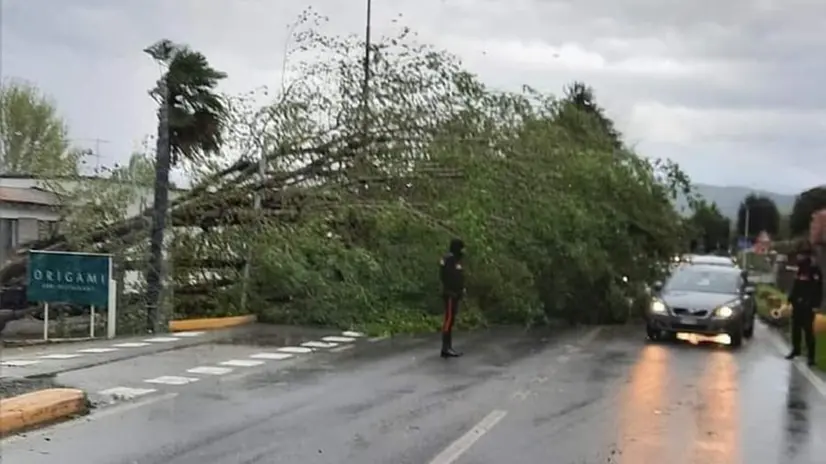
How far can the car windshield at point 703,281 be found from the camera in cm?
2254

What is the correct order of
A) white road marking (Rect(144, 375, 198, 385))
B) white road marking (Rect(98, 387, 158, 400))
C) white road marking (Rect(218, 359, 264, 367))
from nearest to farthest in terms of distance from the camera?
1. white road marking (Rect(98, 387, 158, 400))
2. white road marking (Rect(144, 375, 198, 385))
3. white road marking (Rect(218, 359, 264, 367))

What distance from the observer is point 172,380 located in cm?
1404

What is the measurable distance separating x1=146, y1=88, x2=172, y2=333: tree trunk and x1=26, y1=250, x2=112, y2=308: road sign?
980 millimetres

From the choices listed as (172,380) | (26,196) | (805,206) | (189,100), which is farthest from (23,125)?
(805,206)

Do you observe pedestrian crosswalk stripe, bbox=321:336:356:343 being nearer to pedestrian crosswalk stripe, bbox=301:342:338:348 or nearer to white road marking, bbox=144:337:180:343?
pedestrian crosswalk stripe, bbox=301:342:338:348

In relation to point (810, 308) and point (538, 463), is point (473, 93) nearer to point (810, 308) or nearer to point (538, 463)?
point (810, 308)

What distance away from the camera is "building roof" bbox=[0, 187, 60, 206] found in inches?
950

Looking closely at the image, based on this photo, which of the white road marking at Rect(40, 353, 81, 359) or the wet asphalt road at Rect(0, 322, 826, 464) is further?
the white road marking at Rect(40, 353, 81, 359)

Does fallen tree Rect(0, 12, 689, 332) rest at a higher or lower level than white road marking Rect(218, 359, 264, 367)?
higher

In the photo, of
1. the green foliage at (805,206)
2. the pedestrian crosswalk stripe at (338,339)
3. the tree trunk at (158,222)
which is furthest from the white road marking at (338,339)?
the green foliage at (805,206)

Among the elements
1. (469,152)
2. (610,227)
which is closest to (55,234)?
(469,152)

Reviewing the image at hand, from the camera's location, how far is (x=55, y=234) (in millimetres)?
21484

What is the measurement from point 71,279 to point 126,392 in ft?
22.0

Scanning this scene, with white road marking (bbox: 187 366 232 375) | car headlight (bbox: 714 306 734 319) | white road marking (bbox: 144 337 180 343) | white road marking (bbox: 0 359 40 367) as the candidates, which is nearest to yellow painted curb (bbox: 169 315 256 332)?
white road marking (bbox: 144 337 180 343)
